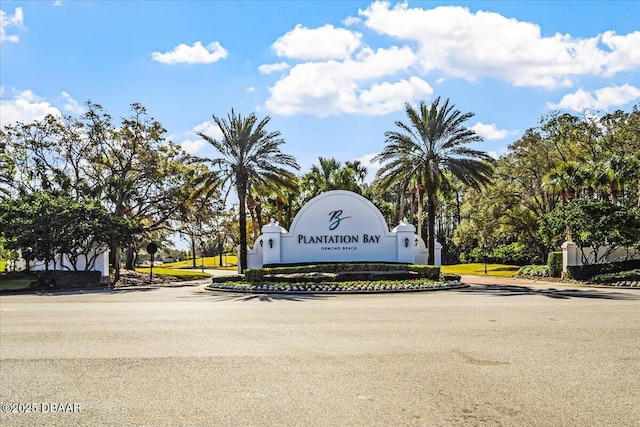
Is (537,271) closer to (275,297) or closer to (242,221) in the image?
(242,221)

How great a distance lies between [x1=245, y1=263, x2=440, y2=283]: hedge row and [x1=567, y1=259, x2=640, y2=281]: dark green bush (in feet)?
27.1

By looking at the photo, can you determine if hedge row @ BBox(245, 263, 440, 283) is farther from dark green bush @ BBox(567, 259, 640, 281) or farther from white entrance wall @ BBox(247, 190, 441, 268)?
dark green bush @ BBox(567, 259, 640, 281)

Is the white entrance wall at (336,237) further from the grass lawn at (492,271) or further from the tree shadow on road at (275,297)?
the grass lawn at (492,271)

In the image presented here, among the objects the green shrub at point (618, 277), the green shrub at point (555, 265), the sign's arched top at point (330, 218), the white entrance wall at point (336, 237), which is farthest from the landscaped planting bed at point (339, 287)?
the green shrub at point (555, 265)

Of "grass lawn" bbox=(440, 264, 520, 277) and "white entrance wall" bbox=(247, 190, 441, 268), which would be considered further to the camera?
"grass lawn" bbox=(440, 264, 520, 277)

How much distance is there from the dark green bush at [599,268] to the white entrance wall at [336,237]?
909 cm

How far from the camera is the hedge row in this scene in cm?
2858

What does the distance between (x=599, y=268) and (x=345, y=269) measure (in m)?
13.9

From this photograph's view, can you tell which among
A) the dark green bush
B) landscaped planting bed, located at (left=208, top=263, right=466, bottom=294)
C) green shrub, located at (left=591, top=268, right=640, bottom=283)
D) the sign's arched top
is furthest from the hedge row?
green shrub, located at (left=591, top=268, right=640, bottom=283)

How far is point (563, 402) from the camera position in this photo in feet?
21.4

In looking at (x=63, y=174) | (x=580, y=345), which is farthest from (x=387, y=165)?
(x=580, y=345)

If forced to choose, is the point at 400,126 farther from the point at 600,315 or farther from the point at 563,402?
the point at 563,402

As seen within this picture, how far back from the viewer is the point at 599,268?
30297mm

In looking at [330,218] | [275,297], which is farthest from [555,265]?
[275,297]
